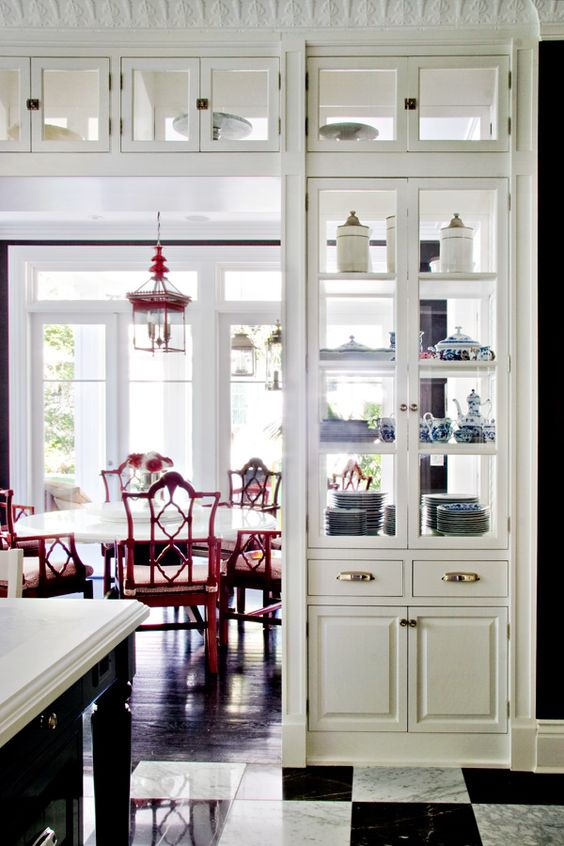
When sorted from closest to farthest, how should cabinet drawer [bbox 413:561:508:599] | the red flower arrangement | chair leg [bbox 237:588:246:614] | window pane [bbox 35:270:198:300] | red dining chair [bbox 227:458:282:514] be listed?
cabinet drawer [bbox 413:561:508:599], the red flower arrangement, chair leg [bbox 237:588:246:614], red dining chair [bbox 227:458:282:514], window pane [bbox 35:270:198:300]

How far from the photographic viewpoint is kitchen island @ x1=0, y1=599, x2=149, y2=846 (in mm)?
1184

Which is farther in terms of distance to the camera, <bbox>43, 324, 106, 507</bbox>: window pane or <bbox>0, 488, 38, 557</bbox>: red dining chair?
<bbox>43, 324, 106, 507</bbox>: window pane

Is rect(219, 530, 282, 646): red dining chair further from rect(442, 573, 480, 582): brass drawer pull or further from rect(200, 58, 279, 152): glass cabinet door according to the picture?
rect(200, 58, 279, 152): glass cabinet door

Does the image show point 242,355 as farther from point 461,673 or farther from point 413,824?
point 413,824

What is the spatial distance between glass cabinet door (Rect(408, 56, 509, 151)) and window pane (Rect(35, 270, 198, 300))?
11.5ft

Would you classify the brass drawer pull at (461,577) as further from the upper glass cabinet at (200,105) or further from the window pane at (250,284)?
the window pane at (250,284)

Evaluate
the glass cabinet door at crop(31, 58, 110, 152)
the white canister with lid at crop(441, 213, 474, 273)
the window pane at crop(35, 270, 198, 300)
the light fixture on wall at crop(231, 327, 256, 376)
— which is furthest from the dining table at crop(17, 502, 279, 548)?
the window pane at crop(35, 270, 198, 300)

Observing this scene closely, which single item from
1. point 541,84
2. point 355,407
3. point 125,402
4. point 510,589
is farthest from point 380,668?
point 125,402

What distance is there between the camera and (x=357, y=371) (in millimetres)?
3016

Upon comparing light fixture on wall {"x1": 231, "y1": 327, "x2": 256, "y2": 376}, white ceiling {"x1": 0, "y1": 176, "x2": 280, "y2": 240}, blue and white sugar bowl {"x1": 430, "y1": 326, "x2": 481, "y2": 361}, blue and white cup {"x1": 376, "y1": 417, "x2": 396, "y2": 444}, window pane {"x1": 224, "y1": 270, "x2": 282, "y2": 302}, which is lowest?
blue and white cup {"x1": 376, "y1": 417, "x2": 396, "y2": 444}

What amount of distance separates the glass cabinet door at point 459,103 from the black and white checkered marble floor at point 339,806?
8.02ft

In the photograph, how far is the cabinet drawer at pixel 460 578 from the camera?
115 inches

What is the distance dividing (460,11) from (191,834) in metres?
3.13

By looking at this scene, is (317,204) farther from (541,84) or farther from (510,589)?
(510,589)
